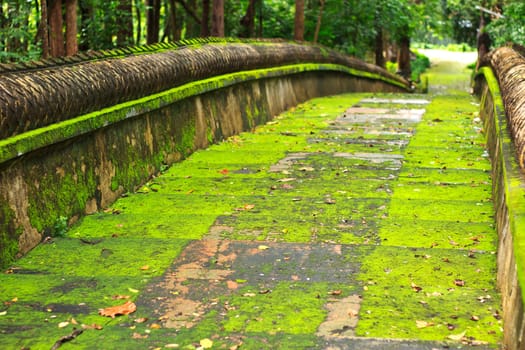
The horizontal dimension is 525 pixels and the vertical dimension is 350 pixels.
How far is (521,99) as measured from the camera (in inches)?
236

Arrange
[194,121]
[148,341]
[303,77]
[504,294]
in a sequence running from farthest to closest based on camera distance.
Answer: [303,77], [194,121], [504,294], [148,341]

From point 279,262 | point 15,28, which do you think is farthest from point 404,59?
point 279,262

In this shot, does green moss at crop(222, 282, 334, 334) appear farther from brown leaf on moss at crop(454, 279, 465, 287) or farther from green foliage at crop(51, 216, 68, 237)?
green foliage at crop(51, 216, 68, 237)

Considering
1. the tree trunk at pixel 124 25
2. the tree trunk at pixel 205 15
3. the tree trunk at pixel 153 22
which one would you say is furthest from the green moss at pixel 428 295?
the tree trunk at pixel 205 15

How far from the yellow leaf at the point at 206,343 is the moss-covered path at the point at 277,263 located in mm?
11

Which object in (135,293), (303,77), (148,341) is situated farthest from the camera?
(303,77)

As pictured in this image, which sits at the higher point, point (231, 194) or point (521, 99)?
point (521, 99)

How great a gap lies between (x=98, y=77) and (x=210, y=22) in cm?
1045

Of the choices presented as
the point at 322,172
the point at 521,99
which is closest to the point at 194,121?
the point at 322,172

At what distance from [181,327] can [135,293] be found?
23.2 inches

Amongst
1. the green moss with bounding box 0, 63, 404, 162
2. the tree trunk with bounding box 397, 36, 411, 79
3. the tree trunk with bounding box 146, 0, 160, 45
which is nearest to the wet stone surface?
the green moss with bounding box 0, 63, 404, 162

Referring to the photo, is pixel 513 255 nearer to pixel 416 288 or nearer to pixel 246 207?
pixel 416 288

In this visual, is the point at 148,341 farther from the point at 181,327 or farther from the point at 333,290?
the point at 333,290

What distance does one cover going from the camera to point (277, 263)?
489cm
